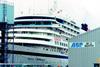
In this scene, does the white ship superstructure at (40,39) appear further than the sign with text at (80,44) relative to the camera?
Yes

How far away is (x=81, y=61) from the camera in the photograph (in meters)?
41.0

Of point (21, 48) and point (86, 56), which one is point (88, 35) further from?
point (21, 48)

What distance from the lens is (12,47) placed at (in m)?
67.0

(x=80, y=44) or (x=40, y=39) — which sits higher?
(x=80, y=44)

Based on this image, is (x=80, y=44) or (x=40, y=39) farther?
(x=40, y=39)

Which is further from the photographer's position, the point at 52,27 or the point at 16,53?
the point at 52,27

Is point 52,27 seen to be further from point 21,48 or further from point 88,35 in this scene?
point 88,35

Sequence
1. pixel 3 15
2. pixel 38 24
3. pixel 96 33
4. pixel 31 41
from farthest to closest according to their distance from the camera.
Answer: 1. pixel 38 24
2. pixel 31 41
3. pixel 3 15
4. pixel 96 33

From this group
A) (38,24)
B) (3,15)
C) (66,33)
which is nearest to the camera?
(3,15)

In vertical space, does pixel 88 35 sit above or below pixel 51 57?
above

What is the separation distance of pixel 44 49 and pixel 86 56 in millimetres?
37992

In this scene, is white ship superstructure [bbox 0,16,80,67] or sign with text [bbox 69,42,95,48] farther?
white ship superstructure [bbox 0,16,80,67]

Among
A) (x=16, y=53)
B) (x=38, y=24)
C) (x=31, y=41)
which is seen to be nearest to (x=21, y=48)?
(x=16, y=53)

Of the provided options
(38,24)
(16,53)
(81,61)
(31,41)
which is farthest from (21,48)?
(81,61)
